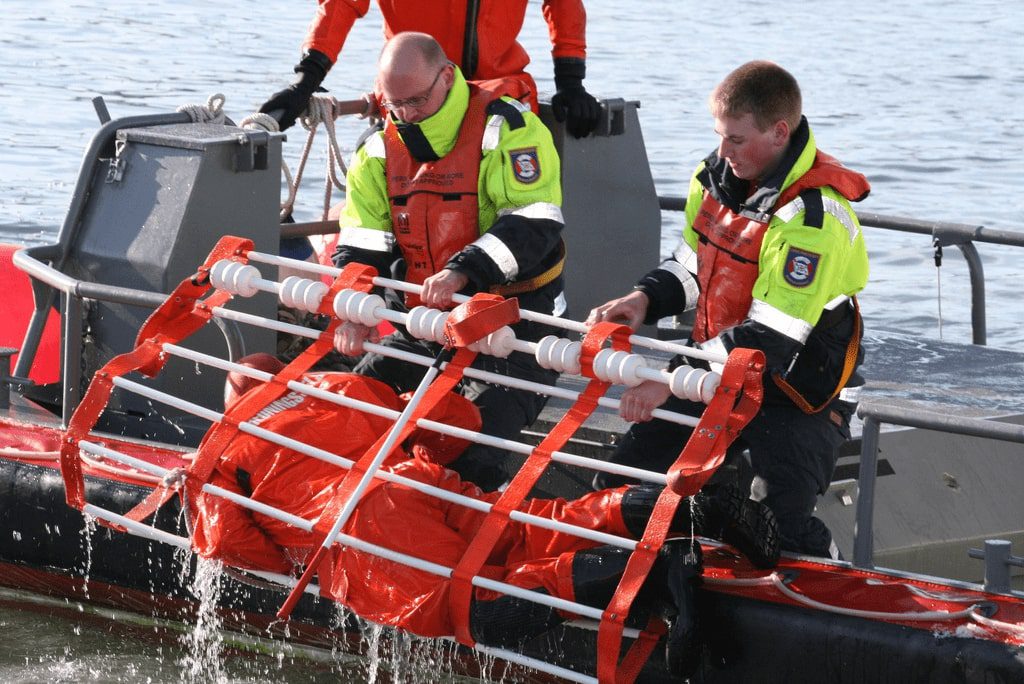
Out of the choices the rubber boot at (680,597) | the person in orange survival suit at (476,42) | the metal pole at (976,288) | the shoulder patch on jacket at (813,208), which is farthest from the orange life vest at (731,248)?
the metal pole at (976,288)

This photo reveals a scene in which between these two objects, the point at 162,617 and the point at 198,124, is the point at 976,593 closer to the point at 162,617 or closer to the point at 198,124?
the point at 162,617

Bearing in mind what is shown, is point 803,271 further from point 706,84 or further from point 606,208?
point 706,84

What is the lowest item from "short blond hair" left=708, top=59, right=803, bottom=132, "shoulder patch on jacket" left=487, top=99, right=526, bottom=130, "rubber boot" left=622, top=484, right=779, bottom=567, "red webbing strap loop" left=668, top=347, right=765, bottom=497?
"rubber boot" left=622, top=484, right=779, bottom=567

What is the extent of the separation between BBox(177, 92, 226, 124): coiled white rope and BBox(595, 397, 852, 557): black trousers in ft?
5.84

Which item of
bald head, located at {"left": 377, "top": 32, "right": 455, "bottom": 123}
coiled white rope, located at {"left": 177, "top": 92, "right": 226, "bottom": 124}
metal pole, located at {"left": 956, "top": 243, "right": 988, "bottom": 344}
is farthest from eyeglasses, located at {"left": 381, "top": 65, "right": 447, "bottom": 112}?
metal pole, located at {"left": 956, "top": 243, "right": 988, "bottom": 344}

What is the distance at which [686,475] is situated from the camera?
10.7 feet

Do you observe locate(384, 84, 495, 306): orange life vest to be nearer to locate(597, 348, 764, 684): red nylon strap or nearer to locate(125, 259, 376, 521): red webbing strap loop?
locate(125, 259, 376, 521): red webbing strap loop

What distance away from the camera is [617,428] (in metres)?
4.46

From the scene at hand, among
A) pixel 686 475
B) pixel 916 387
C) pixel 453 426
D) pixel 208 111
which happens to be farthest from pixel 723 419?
pixel 208 111

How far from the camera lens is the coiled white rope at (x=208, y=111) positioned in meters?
4.78

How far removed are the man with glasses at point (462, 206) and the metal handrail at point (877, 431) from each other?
0.93 meters

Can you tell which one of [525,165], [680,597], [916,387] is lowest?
[916,387]

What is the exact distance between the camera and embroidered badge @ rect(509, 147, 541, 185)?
13.7 feet

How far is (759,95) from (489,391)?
40.9 inches
